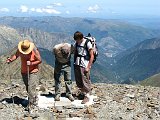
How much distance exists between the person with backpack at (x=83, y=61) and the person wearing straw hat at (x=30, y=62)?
209cm

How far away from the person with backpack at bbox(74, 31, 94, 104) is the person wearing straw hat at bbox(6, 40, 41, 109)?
209cm

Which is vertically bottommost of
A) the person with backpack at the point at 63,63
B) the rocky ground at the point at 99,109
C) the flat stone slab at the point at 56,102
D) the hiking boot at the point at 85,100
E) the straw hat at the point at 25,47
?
the rocky ground at the point at 99,109

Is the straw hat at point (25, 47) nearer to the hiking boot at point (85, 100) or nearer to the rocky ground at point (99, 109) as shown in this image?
the rocky ground at point (99, 109)

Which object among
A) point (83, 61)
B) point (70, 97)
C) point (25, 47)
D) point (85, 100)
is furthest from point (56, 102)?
point (25, 47)

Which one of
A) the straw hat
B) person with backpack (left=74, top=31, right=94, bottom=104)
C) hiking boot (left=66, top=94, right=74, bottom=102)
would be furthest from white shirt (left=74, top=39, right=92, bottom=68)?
the straw hat

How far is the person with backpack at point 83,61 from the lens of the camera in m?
18.2

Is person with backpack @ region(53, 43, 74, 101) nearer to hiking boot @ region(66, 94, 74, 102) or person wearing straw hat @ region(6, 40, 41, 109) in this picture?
hiking boot @ region(66, 94, 74, 102)

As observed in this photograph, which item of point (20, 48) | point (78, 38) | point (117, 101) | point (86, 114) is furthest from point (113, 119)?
point (20, 48)

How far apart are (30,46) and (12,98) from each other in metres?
3.65

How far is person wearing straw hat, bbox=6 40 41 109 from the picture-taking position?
687 inches

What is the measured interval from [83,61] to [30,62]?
8.90 ft

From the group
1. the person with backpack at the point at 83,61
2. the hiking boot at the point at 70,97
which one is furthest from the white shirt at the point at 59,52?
the hiking boot at the point at 70,97

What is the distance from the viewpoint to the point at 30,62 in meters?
17.6

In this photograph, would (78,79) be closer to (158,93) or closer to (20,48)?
(20,48)
